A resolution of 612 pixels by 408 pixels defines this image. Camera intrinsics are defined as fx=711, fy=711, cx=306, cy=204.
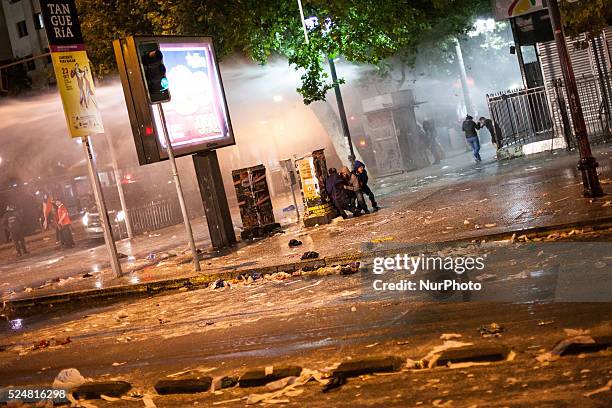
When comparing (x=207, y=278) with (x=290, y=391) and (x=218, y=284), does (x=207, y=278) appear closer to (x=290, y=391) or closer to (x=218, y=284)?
(x=218, y=284)

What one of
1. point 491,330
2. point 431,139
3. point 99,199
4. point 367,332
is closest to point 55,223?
point 99,199

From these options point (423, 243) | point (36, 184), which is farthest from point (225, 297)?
point (36, 184)

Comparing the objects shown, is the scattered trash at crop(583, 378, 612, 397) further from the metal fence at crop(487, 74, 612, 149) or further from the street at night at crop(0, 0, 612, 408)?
the metal fence at crop(487, 74, 612, 149)

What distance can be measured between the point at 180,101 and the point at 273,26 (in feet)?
22.2

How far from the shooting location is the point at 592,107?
21953 mm

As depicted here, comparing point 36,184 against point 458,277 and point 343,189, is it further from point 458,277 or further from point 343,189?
point 458,277

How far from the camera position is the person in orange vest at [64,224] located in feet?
86.1

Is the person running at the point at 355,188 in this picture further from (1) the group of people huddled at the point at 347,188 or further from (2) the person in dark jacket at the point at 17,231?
(2) the person in dark jacket at the point at 17,231

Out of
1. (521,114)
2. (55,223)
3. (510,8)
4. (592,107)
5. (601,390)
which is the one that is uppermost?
(510,8)

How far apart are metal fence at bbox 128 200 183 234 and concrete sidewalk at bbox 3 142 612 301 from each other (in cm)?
1036

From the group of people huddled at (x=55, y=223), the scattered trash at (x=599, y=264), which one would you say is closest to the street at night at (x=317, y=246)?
the scattered trash at (x=599, y=264)

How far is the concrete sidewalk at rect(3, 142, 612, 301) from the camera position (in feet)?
38.4

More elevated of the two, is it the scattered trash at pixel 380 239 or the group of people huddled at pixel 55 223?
the group of people huddled at pixel 55 223
